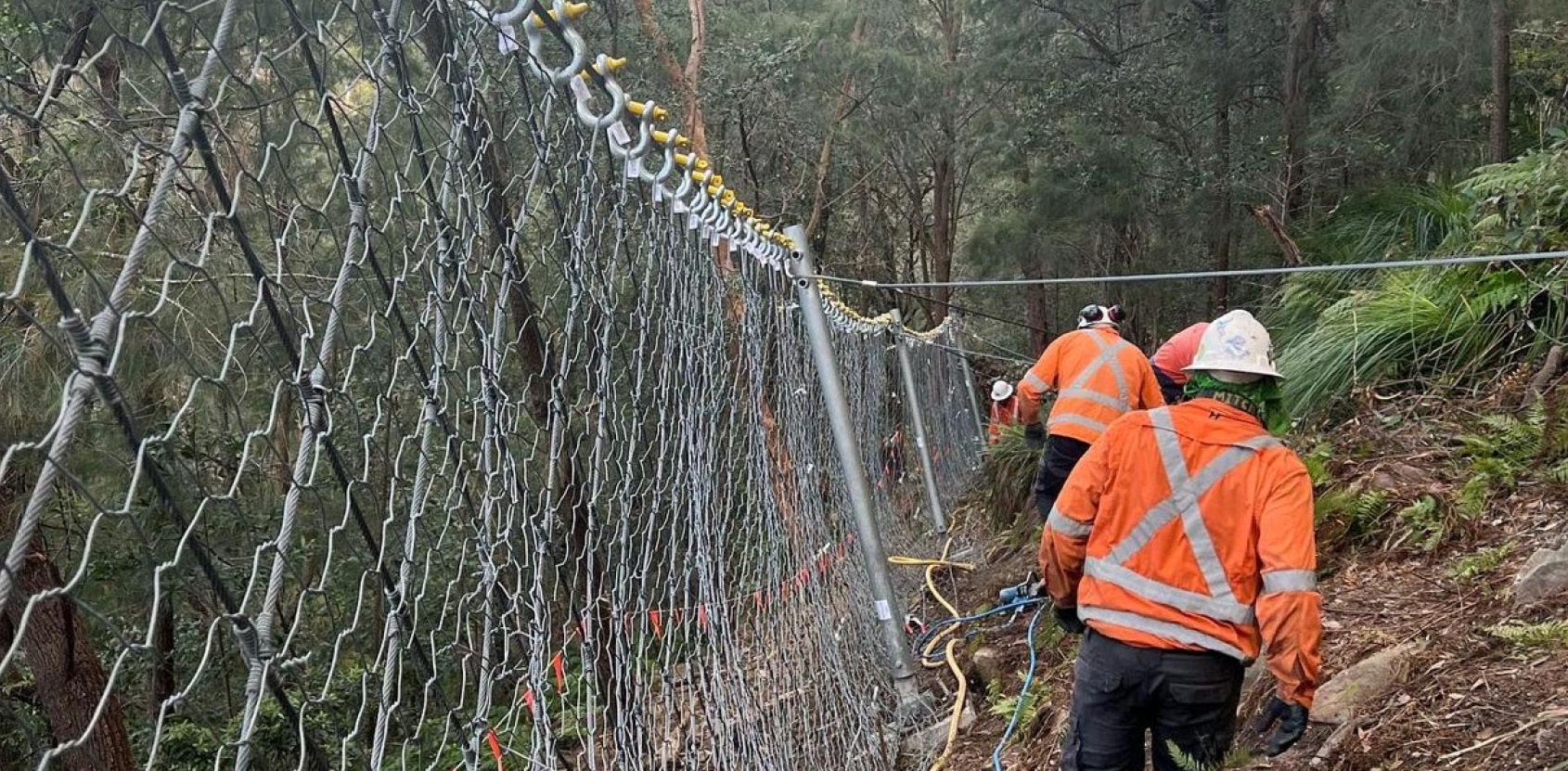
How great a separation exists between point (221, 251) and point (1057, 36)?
10.2 meters

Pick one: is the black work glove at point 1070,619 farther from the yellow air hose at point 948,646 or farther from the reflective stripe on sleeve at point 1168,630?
the yellow air hose at point 948,646

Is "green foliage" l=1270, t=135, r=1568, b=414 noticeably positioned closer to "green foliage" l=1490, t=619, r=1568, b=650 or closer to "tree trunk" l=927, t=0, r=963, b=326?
"green foliage" l=1490, t=619, r=1568, b=650

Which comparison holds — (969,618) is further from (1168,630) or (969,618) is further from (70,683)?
(70,683)

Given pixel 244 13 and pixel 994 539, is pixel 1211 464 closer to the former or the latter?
pixel 994 539

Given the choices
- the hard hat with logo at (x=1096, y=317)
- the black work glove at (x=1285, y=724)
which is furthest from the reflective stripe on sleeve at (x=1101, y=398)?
the black work glove at (x=1285, y=724)

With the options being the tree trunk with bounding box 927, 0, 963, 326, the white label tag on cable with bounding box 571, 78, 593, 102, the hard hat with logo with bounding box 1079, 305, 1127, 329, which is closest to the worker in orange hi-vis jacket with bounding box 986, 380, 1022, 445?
the hard hat with logo with bounding box 1079, 305, 1127, 329

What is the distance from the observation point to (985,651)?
14.4 feet

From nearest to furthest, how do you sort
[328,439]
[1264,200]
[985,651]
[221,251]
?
[328,439] → [985,651] → [221,251] → [1264,200]

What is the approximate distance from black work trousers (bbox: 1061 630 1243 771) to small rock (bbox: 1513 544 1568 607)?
3.35ft

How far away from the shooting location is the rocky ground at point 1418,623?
268 centimetres

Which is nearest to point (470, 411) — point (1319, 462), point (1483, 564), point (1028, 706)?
point (1028, 706)

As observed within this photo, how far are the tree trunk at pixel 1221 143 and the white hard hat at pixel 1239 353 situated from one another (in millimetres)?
8973

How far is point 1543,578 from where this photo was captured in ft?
9.87

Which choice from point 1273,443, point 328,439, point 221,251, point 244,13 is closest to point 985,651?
point 1273,443
